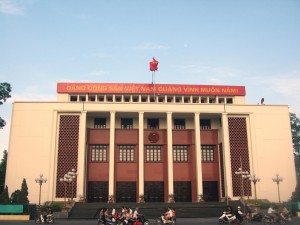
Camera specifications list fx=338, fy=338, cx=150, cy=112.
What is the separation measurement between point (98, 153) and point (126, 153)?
3.48m

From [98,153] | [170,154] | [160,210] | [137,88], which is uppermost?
[137,88]

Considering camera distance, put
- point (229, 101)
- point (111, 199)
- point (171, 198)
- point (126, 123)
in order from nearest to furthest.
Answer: point (111, 199), point (171, 198), point (126, 123), point (229, 101)

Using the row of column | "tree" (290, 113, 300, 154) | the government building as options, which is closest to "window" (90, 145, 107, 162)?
the government building

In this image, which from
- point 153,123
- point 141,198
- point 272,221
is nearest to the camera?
point 272,221

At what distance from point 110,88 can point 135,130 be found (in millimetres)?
6870

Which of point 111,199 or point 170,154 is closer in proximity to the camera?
point 111,199

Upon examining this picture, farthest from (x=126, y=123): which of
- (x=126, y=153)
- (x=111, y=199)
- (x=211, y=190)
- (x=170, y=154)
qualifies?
(x=211, y=190)

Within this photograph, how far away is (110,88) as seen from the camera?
45.1m

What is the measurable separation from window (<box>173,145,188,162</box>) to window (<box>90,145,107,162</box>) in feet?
28.8

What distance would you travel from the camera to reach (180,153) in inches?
1686

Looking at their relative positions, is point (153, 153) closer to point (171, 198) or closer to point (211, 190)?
point (171, 198)

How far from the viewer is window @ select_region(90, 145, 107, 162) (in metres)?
41.8

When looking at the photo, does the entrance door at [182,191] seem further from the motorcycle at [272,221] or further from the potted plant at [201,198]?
the motorcycle at [272,221]

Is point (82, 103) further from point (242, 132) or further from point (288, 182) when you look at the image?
point (288, 182)
